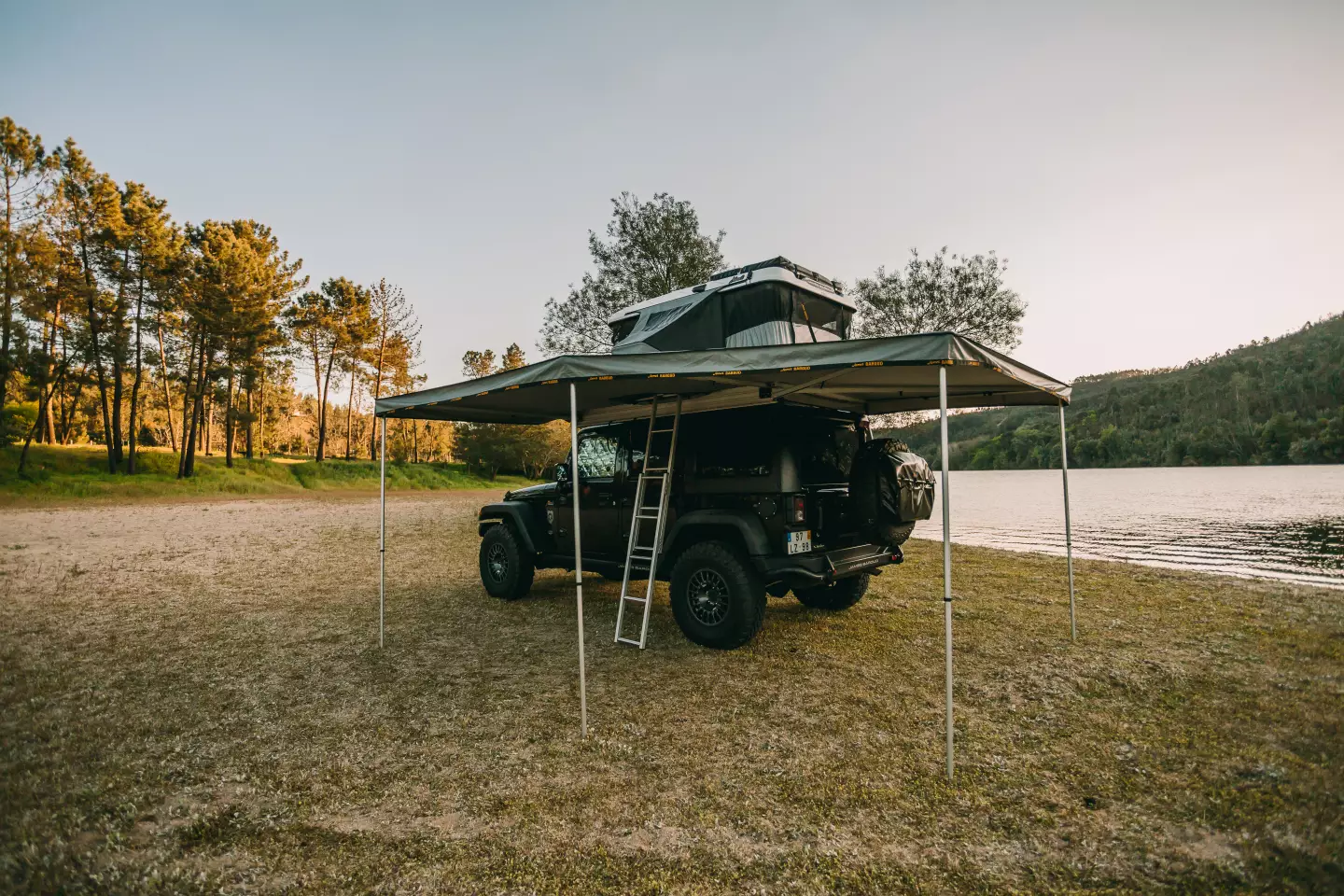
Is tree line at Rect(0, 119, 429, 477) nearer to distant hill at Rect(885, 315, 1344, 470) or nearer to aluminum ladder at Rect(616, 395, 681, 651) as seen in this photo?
aluminum ladder at Rect(616, 395, 681, 651)

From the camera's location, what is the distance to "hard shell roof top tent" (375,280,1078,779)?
132 inches

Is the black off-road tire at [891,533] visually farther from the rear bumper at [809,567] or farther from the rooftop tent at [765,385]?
the rooftop tent at [765,385]

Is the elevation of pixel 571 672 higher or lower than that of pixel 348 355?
lower

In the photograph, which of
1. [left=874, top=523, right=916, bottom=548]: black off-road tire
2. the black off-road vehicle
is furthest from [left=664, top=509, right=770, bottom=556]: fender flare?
[left=874, top=523, right=916, bottom=548]: black off-road tire

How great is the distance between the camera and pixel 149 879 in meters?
2.28

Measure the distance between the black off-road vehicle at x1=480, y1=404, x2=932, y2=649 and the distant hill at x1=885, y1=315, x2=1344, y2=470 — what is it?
2357 inches

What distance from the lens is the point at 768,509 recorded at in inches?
189

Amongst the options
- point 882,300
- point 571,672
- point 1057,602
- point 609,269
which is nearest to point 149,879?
point 571,672

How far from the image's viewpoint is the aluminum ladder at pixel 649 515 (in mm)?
5031

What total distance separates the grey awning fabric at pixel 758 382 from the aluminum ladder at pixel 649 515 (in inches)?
13.7

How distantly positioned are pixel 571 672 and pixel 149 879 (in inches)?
102

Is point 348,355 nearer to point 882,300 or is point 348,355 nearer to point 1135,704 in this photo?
point 882,300

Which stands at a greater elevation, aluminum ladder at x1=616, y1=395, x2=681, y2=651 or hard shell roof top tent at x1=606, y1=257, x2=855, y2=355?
hard shell roof top tent at x1=606, y1=257, x2=855, y2=355

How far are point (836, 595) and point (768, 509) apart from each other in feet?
6.66
